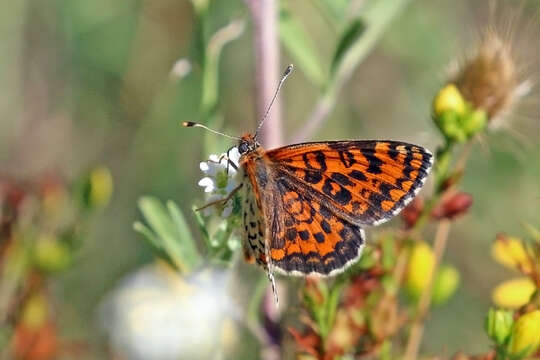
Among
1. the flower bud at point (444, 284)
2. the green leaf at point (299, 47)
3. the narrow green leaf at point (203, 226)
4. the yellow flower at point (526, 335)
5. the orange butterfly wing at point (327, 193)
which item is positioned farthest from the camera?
the green leaf at point (299, 47)

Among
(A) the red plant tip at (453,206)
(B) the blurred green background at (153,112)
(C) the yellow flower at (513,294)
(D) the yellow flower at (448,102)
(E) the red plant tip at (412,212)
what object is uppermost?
(B) the blurred green background at (153,112)

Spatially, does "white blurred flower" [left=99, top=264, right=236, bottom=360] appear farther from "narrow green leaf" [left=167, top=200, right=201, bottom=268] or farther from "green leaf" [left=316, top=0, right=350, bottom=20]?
"green leaf" [left=316, top=0, right=350, bottom=20]

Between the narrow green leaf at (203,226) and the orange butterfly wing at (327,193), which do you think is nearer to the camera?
the narrow green leaf at (203,226)

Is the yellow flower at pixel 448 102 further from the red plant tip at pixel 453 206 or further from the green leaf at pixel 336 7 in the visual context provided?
the green leaf at pixel 336 7

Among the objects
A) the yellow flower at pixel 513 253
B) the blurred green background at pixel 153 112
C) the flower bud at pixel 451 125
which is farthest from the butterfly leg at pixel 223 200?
the blurred green background at pixel 153 112

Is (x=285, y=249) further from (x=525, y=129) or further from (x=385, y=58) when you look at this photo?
(x=385, y=58)

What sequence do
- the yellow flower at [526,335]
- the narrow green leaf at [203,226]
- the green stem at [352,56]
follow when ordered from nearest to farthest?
1. the yellow flower at [526,335]
2. the narrow green leaf at [203,226]
3. the green stem at [352,56]

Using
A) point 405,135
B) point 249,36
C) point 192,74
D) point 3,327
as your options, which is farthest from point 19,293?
point 405,135

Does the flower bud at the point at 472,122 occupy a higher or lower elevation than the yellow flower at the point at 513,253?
higher
